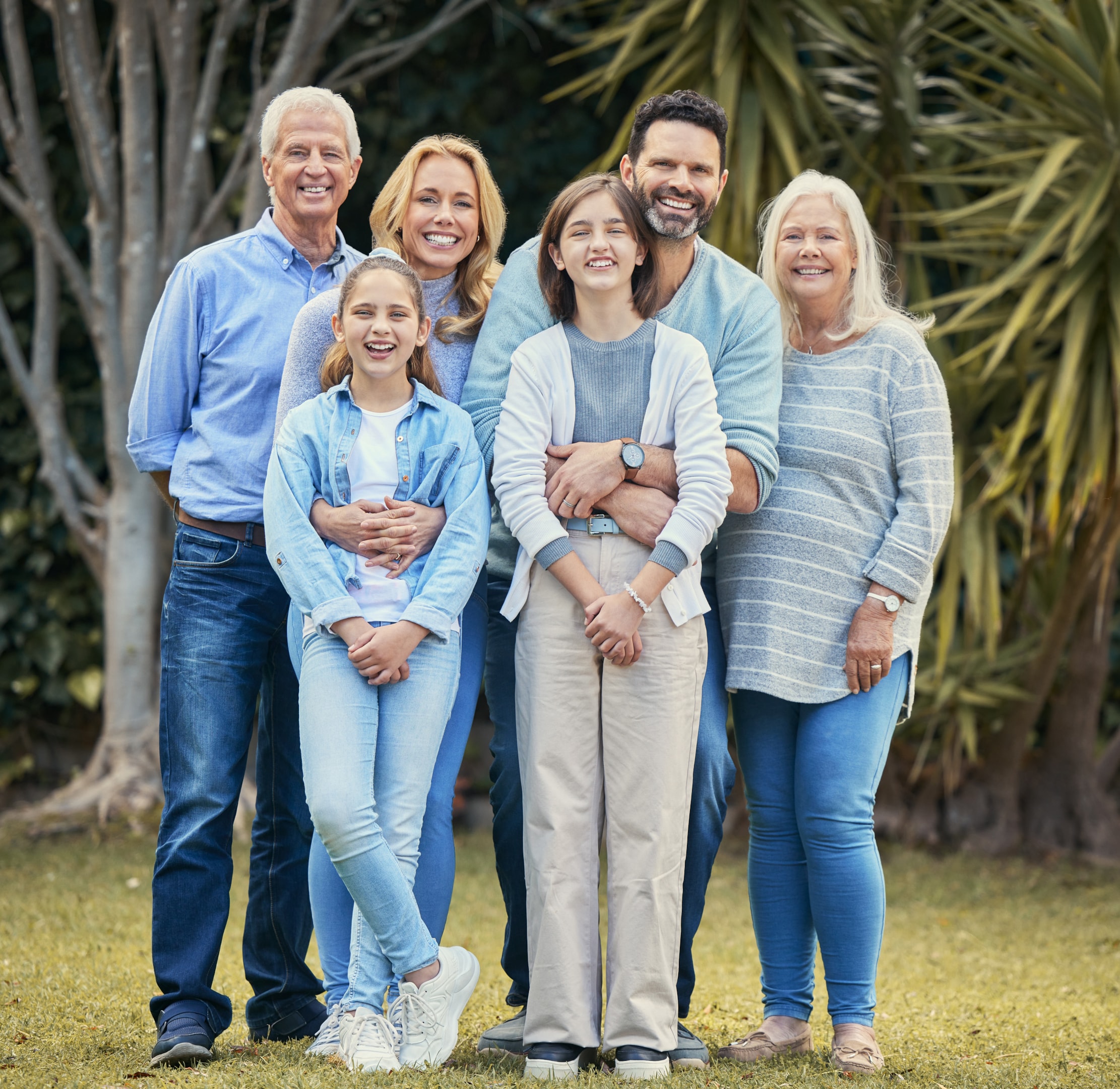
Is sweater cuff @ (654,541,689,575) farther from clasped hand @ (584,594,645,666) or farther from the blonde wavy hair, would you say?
the blonde wavy hair

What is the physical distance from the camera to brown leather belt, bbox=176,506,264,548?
8.74 ft

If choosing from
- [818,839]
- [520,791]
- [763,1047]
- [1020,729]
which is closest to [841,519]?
[818,839]

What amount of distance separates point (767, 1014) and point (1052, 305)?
2975 mm

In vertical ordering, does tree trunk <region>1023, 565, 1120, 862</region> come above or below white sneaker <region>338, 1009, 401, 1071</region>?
below

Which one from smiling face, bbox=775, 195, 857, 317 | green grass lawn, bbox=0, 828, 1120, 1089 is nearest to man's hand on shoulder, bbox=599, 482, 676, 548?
smiling face, bbox=775, 195, 857, 317

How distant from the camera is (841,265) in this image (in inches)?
107

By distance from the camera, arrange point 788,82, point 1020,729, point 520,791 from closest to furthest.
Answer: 1. point 520,791
2. point 788,82
3. point 1020,729

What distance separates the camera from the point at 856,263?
2.75 meters

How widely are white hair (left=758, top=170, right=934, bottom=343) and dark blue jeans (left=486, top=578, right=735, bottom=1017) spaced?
615 millimetres

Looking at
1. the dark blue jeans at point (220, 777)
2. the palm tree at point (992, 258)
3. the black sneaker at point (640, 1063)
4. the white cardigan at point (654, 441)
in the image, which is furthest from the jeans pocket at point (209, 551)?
the palm tree at point (992, 258)

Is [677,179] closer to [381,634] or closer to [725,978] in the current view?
[381,634]

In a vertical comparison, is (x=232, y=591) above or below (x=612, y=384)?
below

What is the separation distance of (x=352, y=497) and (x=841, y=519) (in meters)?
0.97

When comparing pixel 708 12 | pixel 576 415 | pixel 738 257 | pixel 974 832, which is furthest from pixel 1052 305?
pixel 576 415
